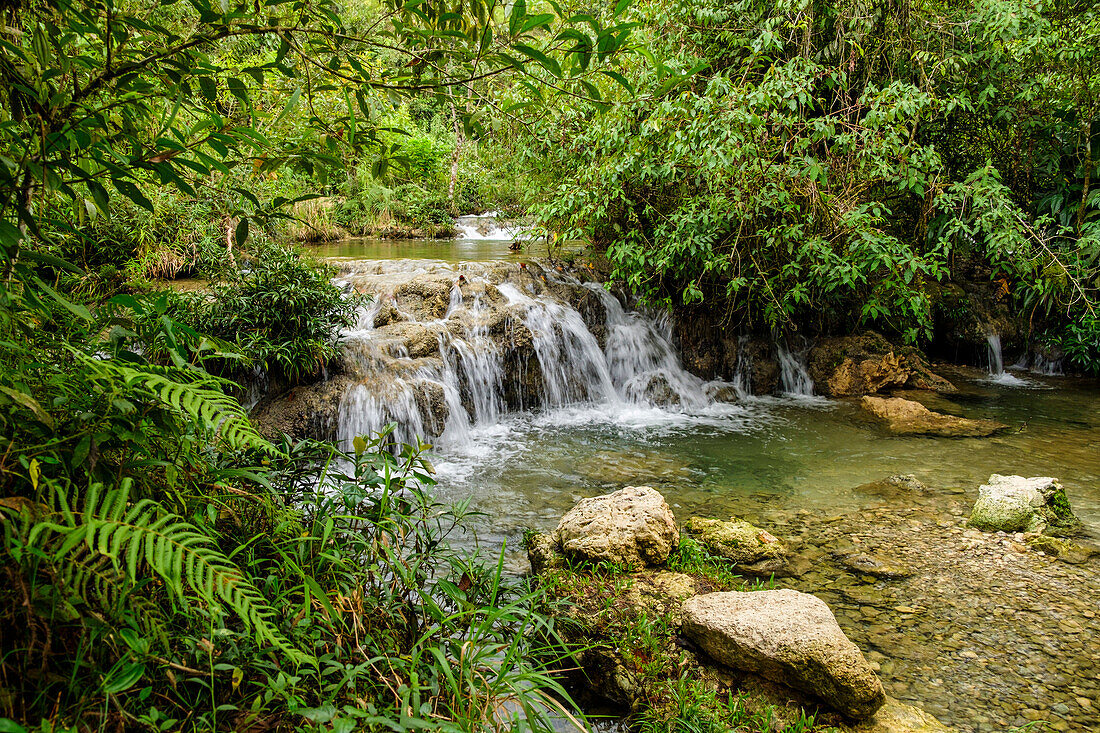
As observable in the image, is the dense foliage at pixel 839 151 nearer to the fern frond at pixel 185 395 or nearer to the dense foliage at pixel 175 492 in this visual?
the dense foliage at pixel 175 492

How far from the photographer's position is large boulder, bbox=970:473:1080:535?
416cm

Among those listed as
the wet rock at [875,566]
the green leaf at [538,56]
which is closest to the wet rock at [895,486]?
the wet rock at [875,566]

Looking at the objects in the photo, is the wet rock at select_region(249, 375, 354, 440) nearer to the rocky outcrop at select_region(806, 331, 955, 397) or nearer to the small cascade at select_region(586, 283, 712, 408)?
the small cascade at select_region(586, 283, 712, 408)

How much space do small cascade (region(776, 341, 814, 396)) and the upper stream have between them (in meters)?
0.03

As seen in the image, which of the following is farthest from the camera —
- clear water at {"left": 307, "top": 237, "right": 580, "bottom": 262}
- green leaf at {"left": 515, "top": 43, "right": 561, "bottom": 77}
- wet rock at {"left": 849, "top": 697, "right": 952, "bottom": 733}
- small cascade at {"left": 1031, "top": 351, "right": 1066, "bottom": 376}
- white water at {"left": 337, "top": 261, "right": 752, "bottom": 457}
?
clear water at {"left": 307, "top": 237, "right": 580, "bottom": 262}

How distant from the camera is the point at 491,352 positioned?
26.1 ft

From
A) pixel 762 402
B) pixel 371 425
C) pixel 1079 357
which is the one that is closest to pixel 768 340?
pixel 762 402

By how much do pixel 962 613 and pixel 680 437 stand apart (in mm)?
3873

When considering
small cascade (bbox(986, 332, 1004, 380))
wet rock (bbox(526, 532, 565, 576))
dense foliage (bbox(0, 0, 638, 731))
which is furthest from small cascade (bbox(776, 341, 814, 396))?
dense foliage (bbox(0, 0, 638, 731))

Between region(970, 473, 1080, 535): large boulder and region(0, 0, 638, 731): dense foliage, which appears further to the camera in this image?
region(970, 473, 1080, 535): large boulder

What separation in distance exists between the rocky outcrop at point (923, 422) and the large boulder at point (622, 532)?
14.8 ft

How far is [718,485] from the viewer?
5.49m

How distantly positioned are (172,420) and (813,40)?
8964mm

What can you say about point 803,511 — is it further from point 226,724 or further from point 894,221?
point 894,221
